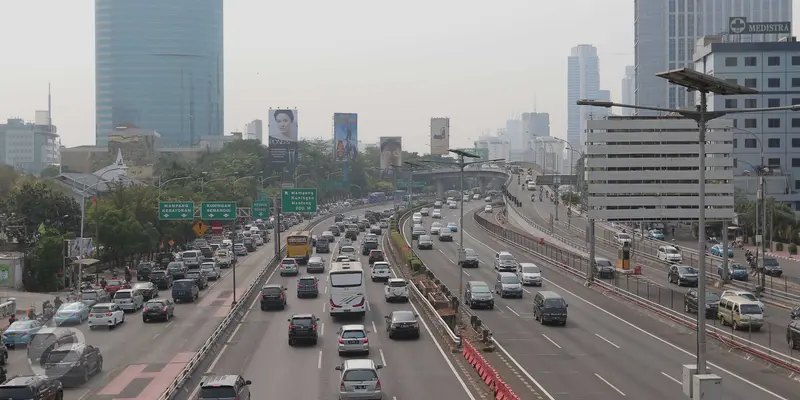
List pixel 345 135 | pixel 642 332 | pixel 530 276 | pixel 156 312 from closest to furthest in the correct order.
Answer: pixel 642 332
pixel 156 312
pixel 530 276
pixel 345 135

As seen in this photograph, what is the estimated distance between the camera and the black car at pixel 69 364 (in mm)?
29969

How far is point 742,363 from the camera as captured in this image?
1330 inches

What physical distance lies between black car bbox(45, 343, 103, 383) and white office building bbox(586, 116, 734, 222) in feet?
107

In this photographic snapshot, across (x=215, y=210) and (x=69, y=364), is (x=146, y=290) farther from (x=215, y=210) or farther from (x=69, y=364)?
(x=69, y=364)

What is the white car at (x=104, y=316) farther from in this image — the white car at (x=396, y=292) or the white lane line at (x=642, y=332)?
the white lane line at (x=642, y=332)

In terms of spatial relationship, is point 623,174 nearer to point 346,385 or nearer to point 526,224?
point 346,385

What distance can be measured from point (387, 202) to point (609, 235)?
9908cm

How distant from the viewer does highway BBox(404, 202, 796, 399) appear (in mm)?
28734

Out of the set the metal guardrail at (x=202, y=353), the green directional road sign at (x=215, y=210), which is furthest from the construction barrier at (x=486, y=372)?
the green directional road sign at (x=215, y=210)

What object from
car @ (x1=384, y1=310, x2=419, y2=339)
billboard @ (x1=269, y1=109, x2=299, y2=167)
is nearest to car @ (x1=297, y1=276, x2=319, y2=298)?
car @ (x1=384, y1=310, x2=419, y2=339)

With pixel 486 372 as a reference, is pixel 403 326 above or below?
above

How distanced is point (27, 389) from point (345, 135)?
6260 inches

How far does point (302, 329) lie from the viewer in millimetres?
37812

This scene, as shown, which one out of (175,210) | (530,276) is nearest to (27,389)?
(530,276)
